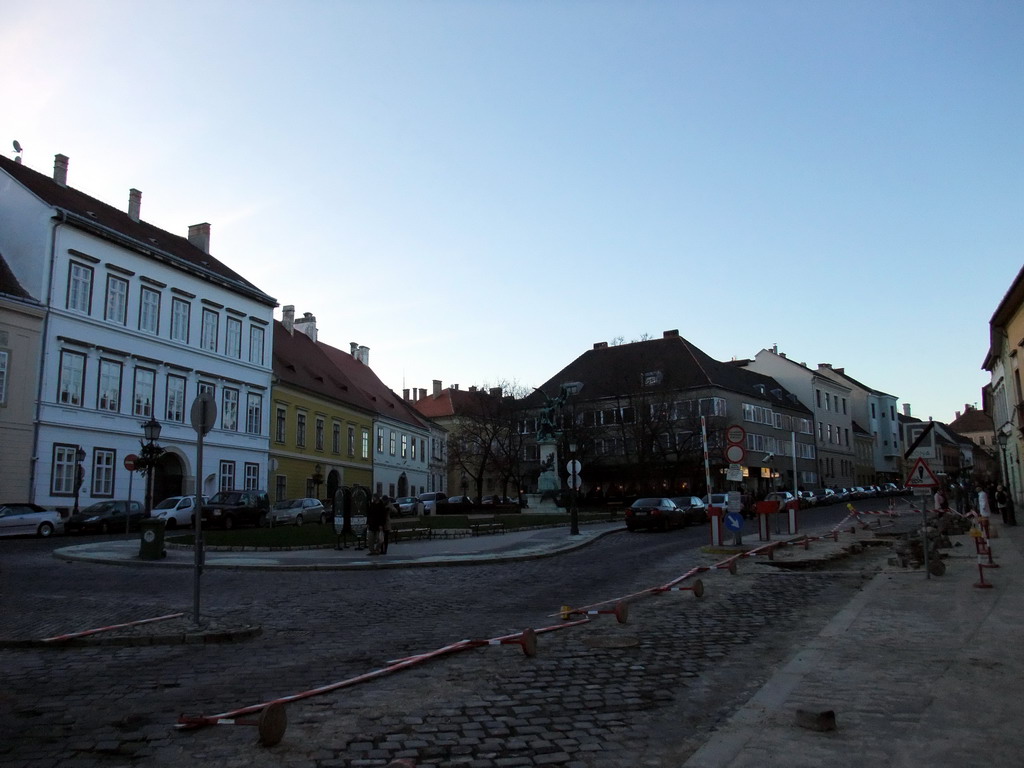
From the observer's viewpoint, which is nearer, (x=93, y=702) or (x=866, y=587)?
(x=93, y=702)

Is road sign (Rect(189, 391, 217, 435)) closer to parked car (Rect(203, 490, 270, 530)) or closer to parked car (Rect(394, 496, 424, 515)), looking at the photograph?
parked car (Rect(203, 490, 270, 530))

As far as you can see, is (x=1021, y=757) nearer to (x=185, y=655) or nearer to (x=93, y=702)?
(x=93, y=702)

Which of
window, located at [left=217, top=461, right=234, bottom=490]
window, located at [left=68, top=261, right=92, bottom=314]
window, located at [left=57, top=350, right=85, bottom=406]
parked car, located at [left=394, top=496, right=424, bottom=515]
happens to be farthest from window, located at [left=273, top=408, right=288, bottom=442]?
window, located at [left=68, top=261, right=92, bottom=314]

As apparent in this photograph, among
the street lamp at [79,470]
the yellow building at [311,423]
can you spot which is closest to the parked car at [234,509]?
the street lamp at [79,470]

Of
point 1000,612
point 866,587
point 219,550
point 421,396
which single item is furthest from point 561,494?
point 421,396

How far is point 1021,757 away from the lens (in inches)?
192

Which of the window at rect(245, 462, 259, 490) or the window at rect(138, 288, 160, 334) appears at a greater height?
the window at rect(138, 288, 160, 334)

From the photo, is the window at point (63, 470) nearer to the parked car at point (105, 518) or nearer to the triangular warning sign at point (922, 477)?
the parked car at point (105, 518)

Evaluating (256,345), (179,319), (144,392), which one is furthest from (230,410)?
(144,392)

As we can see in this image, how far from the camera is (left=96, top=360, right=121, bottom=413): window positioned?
3862cm

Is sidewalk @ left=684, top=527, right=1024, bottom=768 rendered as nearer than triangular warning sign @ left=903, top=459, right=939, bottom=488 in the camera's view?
Yes

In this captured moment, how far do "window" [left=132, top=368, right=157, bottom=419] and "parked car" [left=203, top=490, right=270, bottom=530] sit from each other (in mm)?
6680

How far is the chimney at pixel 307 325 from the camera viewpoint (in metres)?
66.1

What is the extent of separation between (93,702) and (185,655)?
6.65 feet
